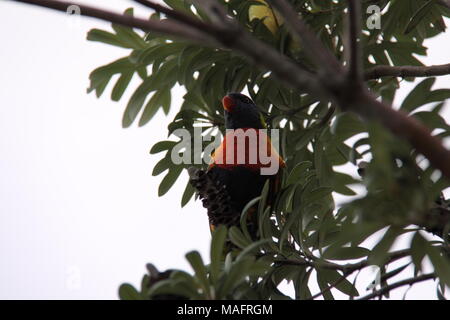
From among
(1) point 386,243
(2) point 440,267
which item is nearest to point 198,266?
(1) point 386,243

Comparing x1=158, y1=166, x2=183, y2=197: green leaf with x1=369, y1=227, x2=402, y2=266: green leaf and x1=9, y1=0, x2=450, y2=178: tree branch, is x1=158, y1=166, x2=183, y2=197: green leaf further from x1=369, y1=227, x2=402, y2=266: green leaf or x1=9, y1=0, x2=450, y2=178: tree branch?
x1=9, y1=0, x2=450, y2=178: tree branch

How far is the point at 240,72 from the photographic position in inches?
91.1

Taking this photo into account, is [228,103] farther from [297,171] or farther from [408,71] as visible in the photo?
[408,71]

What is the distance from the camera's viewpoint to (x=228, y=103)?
2.37m

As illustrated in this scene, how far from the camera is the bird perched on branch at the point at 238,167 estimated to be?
6.33 ft

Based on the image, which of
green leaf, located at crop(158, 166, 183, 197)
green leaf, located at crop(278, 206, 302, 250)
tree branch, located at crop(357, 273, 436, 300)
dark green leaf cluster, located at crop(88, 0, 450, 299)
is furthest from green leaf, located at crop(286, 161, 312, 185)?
tree branch, located at crop(357, 273, 436, 300)

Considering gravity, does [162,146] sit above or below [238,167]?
above

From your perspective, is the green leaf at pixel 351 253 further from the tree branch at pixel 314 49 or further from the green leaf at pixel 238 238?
the tree branch at pixel 314 49

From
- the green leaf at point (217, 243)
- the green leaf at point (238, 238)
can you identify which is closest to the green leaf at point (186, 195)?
the green leaf at point (238, 238)

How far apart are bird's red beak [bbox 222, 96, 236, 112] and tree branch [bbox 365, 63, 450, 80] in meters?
0.57

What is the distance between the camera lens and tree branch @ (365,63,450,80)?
2.05 m

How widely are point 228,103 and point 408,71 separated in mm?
735
